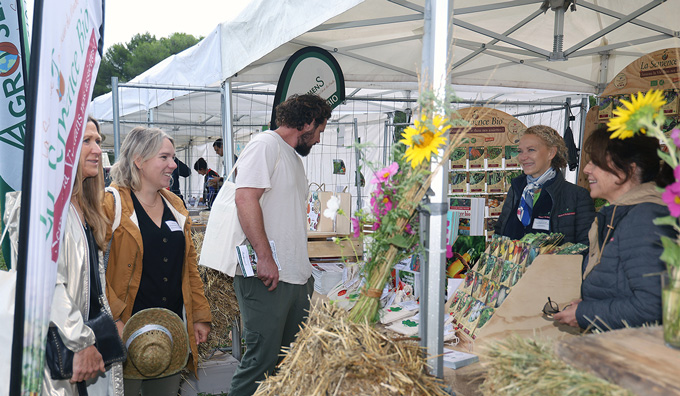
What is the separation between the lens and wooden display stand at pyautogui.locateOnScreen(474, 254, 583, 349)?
172cm

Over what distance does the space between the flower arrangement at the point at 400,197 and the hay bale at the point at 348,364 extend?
9 cm

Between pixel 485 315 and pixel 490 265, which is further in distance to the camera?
pixel 490 265

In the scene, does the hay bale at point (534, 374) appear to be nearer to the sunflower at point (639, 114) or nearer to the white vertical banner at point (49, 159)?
the sunflower at point (639, 114)

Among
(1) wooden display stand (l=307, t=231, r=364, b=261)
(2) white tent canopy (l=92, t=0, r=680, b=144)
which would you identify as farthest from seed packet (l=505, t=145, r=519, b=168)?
(1) wooden display stand (l=307, t=231, r=364, b=261)

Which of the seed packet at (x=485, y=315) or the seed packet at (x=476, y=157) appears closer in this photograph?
the seed packet at (x=485, y=315)

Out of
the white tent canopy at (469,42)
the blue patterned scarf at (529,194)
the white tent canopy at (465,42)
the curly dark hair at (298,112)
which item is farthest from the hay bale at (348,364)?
the white tent canopy at (469,42)

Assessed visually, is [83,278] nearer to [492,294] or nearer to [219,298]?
[492,294]

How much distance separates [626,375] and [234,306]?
3857 mm

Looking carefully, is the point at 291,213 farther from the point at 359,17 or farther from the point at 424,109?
the point at 359,17

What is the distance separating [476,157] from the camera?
6594mm

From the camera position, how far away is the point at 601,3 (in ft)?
13.8

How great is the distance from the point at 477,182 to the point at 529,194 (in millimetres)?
3634

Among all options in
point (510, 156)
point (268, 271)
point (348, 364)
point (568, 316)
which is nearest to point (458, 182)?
point (510, 156)

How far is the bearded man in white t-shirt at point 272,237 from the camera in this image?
2520mm
